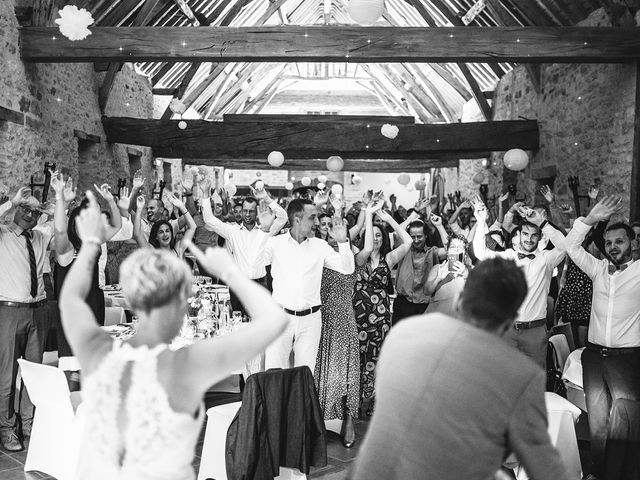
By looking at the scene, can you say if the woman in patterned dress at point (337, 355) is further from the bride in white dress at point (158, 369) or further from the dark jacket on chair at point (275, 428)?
the bride in white dress at point (158, 369)

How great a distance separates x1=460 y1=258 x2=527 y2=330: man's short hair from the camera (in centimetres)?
145

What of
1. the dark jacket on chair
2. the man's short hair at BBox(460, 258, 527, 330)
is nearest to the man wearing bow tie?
the dark jacket on chair

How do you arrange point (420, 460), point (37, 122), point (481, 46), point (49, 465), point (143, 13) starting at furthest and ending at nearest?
point (143, 13), point (37, 122), point (481, 46), point (49, 465), point (420, 460)

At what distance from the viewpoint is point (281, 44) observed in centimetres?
651

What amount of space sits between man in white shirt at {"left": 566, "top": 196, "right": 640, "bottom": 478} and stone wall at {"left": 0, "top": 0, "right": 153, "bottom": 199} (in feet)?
16.4

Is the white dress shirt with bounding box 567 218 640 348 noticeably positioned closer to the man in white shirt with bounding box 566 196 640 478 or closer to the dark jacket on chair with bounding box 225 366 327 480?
the man in white shirt with bounding box 566 196 640 478

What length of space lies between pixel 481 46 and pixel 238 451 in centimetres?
492

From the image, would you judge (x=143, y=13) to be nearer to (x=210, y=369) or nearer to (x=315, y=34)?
(x=315, y=34)

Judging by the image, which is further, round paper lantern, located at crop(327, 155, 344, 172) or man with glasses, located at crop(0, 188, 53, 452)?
round paper lantern, located at crop(327, 155, 344, 172)

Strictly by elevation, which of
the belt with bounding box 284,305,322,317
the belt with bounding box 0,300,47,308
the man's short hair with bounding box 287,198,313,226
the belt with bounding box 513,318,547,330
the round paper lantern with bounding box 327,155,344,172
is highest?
the round paper lantern with bounding box 327,155,344,172

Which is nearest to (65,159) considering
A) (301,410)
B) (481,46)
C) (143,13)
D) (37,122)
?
(37,122)

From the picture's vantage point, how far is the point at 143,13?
28.0 ft

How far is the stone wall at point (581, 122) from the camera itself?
704 centimetres

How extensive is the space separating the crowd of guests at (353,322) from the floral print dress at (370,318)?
0.01m
